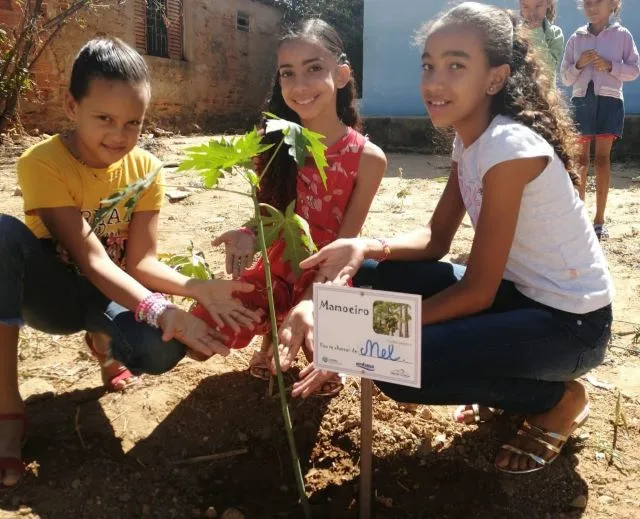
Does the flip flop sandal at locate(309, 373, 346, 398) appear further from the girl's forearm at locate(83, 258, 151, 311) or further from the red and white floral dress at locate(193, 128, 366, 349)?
the girl's forearm at locate(83, 258, 151, 311)

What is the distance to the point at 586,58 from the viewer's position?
3.86 metres

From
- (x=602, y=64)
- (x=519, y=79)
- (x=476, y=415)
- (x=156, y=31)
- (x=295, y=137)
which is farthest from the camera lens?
(x=156, y=31)

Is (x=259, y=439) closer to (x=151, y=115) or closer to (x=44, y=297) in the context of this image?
(x=44, y=297)

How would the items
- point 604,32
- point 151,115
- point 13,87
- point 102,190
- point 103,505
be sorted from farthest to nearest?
1. point 151,115
2. point 13,87
3. point 604,32
4. point 102,190
5. point 103,505

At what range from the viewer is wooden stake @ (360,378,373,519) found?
4.15ft

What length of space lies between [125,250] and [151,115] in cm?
927

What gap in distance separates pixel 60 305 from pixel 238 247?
537 mm

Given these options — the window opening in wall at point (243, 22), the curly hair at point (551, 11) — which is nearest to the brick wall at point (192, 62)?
the window opening in wall at point (243, 22)

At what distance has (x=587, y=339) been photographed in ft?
5.01

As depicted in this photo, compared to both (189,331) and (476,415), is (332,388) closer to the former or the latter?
(476,415)

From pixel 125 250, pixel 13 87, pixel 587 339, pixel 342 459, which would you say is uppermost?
pixel 13 87

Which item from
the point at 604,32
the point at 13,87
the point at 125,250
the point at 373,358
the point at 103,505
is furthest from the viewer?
the point at 13,87

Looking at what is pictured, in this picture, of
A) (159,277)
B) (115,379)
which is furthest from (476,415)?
(115,379)

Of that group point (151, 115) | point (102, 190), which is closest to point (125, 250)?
point (102, 190)
